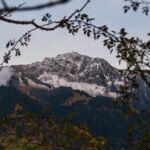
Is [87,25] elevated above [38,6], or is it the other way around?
[87,25]

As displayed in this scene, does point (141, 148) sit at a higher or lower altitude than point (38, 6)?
lower

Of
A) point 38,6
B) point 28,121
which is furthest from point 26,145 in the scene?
point 38,6

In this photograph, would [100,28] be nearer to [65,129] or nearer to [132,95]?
[132,95]

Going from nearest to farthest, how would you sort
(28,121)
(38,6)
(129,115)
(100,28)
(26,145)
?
1. (38,6)
2. (26,145)
3. (28,121)
4. (129,115)
5. (100,28)

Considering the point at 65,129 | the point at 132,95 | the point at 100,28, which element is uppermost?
the point at 100,28

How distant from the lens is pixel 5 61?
436cm

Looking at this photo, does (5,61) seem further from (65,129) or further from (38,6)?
(38,6)

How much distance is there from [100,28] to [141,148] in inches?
82.8

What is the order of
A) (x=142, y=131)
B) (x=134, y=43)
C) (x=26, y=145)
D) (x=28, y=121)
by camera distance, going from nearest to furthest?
(x=26, y=145) < (x=142, y=131) < (x=28, y=121) < (x=134, y=43)

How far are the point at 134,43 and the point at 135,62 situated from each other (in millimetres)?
408

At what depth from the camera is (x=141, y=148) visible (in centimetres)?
282

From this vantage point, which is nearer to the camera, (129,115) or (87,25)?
(129,115)

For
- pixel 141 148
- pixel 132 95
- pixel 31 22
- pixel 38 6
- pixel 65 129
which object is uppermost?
pixel 31 22

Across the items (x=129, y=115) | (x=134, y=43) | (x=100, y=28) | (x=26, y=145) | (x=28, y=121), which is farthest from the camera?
(x=134, y=43)
